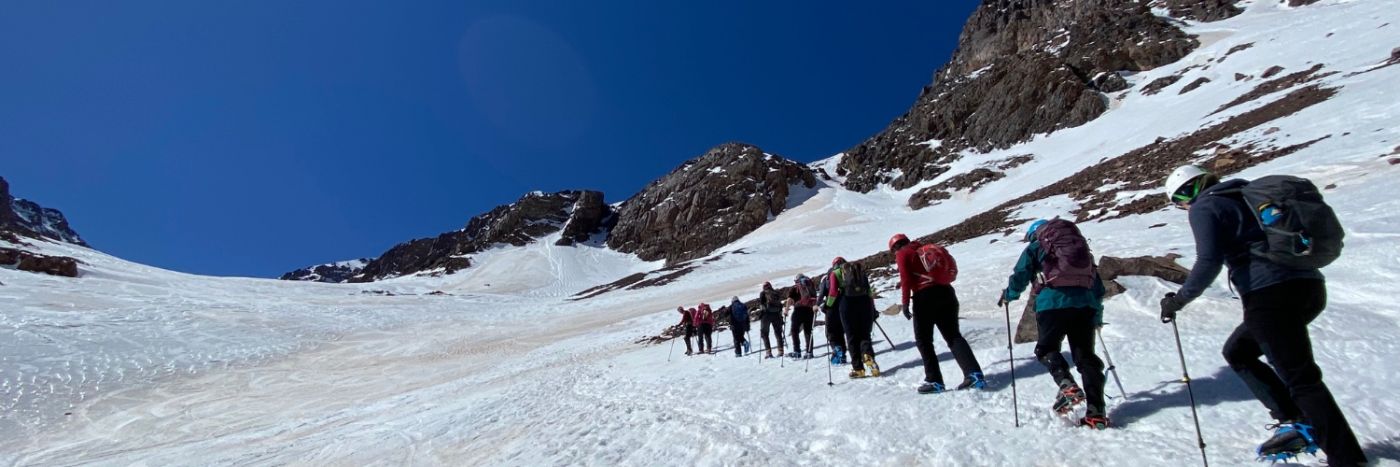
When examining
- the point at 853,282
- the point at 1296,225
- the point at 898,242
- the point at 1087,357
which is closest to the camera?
the point at 1296,225

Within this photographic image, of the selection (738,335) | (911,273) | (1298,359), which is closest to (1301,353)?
(1298,359)

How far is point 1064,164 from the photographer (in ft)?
178

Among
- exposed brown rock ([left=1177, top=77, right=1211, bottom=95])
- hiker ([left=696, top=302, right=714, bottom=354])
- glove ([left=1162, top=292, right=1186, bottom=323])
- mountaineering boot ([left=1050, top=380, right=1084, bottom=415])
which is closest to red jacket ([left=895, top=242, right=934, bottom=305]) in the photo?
mountaineering boot ([left=1050, top=380, right=1084, bottom=415])

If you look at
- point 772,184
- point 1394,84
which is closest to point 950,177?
point 772,184

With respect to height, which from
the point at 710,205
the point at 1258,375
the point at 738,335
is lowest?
the point at 1258,375

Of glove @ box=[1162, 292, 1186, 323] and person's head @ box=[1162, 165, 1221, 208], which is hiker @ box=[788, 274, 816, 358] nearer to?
glove @ box=[1162, 292, 1186, 323]

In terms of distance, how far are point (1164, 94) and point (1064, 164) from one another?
21464 mm

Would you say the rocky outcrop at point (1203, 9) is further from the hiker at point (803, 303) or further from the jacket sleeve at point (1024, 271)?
the jacket sleeve at point (1024, 271)

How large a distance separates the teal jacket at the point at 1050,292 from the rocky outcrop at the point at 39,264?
49404mm

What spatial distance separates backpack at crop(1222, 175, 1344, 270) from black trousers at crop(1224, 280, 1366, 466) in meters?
0.18

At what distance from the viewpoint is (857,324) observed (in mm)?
7508

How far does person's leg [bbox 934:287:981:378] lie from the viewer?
5.73 m

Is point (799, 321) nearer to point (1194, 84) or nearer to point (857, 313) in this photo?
point (857, 313)

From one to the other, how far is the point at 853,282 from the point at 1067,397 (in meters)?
3.37
